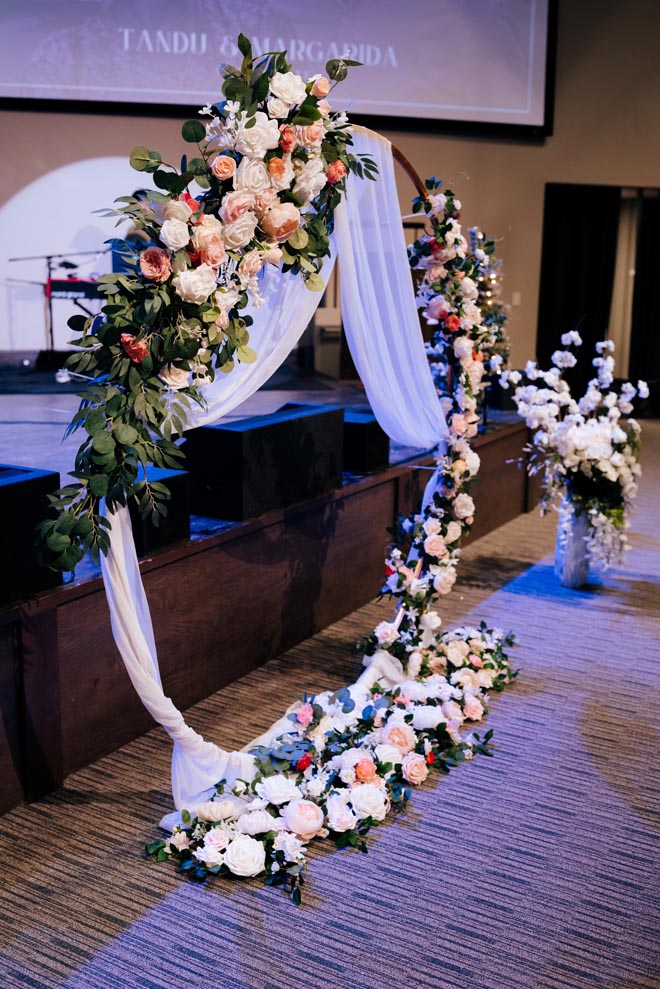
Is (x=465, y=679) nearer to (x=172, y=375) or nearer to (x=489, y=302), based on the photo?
(x=172, y=375)

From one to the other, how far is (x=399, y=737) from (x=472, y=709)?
0.40 meters

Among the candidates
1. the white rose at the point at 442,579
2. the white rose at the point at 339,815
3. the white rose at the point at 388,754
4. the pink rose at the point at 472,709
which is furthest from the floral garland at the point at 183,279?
the white rose at the point at 442,579

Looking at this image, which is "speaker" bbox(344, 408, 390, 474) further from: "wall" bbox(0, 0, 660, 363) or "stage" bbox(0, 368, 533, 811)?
Answer: "wall" bbox(0, 0, 660, 363)

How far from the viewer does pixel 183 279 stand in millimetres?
2213

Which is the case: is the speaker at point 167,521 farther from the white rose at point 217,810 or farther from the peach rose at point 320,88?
the peach rose at point 320,88

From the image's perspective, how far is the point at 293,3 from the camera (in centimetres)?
727

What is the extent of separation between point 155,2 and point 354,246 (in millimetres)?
4726

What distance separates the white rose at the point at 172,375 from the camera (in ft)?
7.63

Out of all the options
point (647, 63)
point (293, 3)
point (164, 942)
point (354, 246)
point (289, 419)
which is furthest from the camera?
point (647, 63)

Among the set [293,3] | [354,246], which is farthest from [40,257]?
[354,246]

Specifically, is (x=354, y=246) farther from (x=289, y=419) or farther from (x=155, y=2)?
(x=155, y=2)

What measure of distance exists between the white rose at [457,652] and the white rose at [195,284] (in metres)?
1.79

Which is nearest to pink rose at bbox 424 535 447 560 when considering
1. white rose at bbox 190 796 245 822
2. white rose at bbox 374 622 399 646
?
white rose at bbox 374 622 399 646

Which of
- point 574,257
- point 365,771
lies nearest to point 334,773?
point 365,771
